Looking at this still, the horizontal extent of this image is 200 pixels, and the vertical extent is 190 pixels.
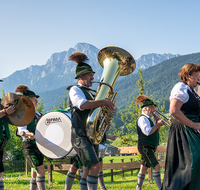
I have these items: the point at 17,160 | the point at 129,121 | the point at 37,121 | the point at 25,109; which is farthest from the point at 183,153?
the point at 17,160

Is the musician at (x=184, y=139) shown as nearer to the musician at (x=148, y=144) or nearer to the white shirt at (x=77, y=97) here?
the white shirt at (x=77, y=97)

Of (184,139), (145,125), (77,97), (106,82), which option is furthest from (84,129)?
(145,125)

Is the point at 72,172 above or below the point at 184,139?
below

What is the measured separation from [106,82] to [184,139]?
1.41 meters

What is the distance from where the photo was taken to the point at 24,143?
16.5 ft

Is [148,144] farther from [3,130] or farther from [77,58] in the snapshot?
[3,130]

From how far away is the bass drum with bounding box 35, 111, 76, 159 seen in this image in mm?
4836

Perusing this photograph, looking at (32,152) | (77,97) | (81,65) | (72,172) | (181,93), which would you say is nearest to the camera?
(181,93)

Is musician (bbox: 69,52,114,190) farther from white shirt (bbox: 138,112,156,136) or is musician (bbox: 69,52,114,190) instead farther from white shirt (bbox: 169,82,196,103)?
white shirt (bbox: 138,112,156,136)

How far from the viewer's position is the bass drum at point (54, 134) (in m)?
4.84

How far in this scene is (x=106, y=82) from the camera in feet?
13.1

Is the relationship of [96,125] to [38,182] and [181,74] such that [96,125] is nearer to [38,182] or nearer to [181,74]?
[181,74]

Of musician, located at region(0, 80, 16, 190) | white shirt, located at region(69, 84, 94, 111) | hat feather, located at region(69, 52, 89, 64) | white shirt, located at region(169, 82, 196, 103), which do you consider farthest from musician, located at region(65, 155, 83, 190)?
white shirt, located at region(169, 82, 196, 103)

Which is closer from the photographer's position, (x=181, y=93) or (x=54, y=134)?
(x=181, y=93)
